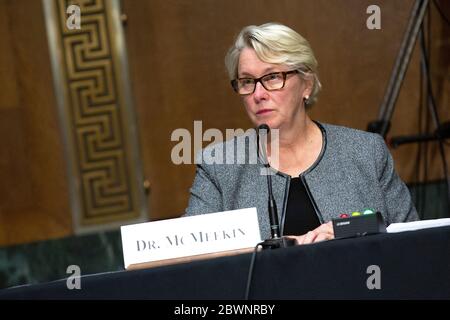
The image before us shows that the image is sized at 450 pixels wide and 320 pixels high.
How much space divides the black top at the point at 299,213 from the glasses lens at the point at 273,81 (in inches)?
11.9

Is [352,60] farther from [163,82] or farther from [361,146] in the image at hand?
[361,146]

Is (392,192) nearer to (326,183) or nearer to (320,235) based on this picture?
(326,183)

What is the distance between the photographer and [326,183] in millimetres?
2736

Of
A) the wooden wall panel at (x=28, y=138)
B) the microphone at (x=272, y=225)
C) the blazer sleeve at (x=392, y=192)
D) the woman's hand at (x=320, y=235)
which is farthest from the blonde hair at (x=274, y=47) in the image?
the wooden wall panel at (x=28, y=138)

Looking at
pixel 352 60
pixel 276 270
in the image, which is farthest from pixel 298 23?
pixel 276 270

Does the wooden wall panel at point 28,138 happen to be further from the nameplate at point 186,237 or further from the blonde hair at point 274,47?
the nameplate at point 186,237

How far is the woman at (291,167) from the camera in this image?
2.69 metres

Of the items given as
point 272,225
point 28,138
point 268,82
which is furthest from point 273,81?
point 28,138

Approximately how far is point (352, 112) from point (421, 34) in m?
0.48

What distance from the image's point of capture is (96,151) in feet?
12.9

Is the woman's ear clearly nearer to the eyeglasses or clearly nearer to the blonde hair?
the blonde hair

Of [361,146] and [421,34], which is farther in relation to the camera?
[421,34]

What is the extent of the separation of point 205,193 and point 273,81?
42 centimetres

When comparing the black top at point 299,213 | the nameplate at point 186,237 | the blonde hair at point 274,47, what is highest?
the blonde hair at point 274,47
